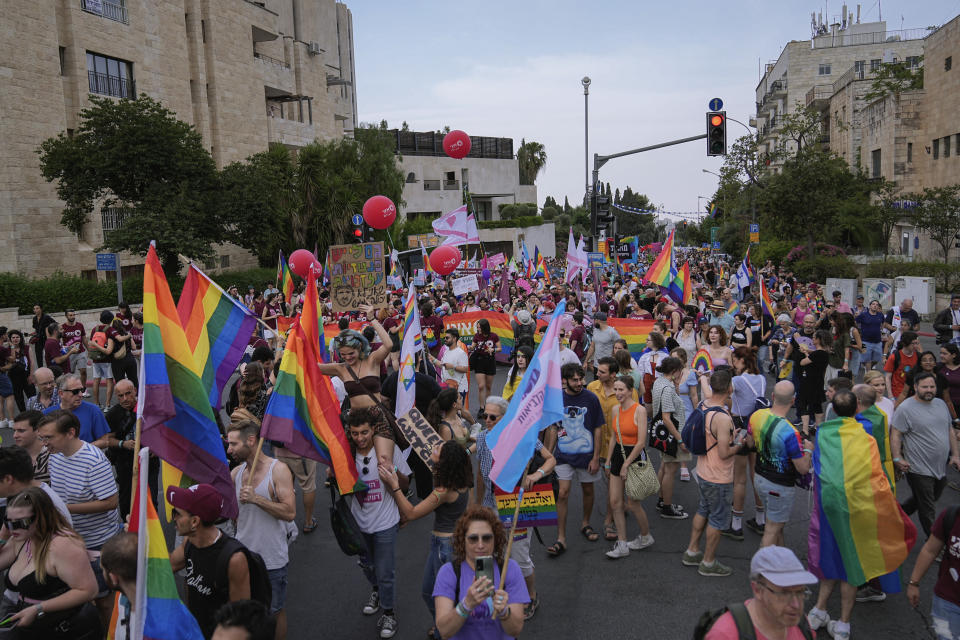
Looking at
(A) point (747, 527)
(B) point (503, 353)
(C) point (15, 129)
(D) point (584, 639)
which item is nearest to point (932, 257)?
(B) point (503, 353)

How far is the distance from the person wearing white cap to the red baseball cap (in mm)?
2489

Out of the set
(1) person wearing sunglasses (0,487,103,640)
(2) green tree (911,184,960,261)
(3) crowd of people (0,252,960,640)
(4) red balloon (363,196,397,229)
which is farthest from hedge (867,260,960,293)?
(1) person wearing sunglasses (0,487,103,640)

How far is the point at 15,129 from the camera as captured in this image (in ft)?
82.3

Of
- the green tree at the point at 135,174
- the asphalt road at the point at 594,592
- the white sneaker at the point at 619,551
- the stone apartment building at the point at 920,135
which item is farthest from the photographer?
the stone apartment building at the point at 920,135

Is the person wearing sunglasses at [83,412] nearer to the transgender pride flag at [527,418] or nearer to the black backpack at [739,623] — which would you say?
the transgender pride flag at [527,418]

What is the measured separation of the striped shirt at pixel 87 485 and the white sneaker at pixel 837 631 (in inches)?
198

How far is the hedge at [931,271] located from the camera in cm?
2328

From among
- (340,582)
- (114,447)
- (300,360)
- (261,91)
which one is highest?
(261,91)

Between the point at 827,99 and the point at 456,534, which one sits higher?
the point at 827,99

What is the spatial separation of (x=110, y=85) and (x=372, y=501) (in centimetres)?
3105

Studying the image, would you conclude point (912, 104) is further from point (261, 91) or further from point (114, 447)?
point (114, 447)

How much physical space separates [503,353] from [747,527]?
8.40m

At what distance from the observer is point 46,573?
3689mm

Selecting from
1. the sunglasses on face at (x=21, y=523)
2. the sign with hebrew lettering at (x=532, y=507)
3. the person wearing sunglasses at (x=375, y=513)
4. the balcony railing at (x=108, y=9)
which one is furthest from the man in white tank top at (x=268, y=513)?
the balcony railing at (x=108, y=9)
